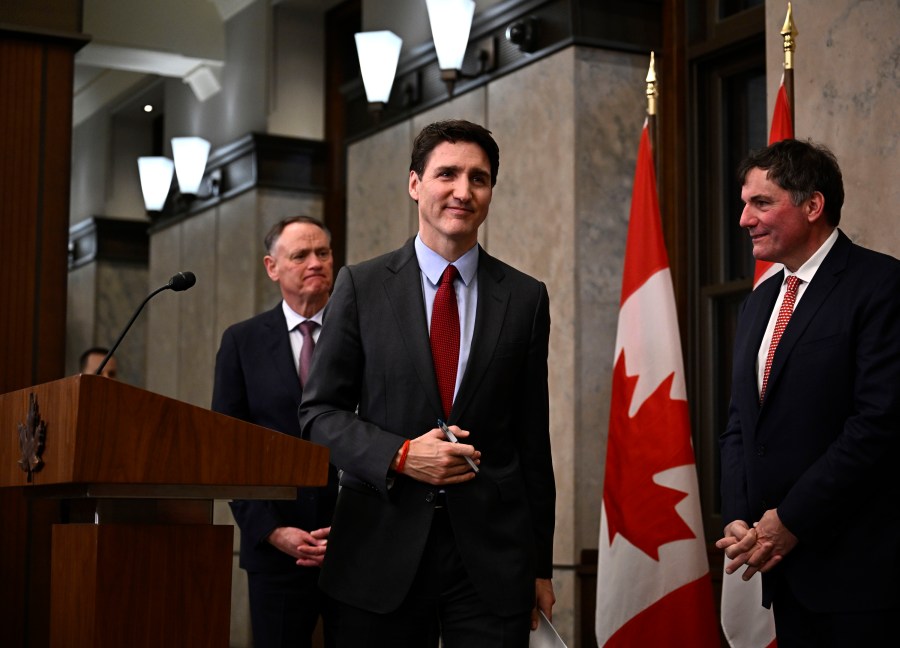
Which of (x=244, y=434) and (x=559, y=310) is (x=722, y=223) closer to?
(x=559, y=310)

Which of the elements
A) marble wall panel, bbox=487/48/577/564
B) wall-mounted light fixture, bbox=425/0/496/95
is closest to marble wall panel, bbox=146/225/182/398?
wall-mounted light fixture, bbox=425/0/496/95

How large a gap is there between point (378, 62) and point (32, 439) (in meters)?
4.44

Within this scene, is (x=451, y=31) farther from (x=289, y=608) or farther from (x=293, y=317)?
(x=289, y=608)

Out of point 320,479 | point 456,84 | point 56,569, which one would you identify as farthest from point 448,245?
point 456,84

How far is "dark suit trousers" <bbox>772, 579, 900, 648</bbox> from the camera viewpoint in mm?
2770

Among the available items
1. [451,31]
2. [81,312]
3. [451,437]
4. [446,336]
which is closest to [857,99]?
[446,336]

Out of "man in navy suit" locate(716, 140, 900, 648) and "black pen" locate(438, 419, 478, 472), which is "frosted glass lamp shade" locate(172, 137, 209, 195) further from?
"black pen" locate(438, 419, 478, 472)

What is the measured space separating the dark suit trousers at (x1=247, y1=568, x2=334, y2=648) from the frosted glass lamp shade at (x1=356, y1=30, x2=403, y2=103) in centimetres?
356

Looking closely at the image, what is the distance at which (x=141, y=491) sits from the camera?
2.48 metres

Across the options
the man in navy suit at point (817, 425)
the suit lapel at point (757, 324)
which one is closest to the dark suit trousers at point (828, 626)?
the man in navy suit at point (817, 425)

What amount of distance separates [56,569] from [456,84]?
13.7ft

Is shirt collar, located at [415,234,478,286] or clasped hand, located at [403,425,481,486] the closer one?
clasped hand, located at [403,425,481,486]

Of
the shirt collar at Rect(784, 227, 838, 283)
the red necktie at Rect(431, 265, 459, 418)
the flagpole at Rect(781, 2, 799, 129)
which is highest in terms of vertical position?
the flagpole at Rect(781, 2, 799, 129)

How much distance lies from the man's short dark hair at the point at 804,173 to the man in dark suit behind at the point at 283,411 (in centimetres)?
148
